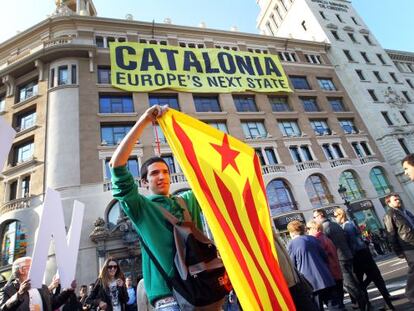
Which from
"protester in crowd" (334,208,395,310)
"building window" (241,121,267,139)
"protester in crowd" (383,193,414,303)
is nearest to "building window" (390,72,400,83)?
"building window" (241,121,267,139)

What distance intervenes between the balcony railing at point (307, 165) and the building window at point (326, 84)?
10279mm

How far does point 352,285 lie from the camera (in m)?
4.93

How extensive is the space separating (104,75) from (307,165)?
17400mm

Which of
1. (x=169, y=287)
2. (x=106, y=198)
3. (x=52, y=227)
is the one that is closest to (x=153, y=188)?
(x=169, y=287)

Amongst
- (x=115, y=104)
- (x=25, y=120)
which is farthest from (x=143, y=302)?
(x=25, y=120)

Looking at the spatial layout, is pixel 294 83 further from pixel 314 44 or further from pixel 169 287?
pixel 169 287

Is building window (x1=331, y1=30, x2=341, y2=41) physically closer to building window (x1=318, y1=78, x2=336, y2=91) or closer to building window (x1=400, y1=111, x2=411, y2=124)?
building window (x1=318, y1=78, x2=336, y2=91)

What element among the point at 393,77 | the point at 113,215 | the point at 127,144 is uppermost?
the point at 393,77

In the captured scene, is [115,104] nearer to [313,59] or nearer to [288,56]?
[288,56]

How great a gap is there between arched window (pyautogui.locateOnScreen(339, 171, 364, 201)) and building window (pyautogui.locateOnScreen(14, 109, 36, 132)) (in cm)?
2385

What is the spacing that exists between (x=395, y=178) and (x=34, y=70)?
3139 centimetres

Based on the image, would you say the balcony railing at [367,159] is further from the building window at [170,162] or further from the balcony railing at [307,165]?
the building window at [170,162]

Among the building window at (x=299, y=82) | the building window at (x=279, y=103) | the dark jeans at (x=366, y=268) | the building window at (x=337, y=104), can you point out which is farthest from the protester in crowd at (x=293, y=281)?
the building window at (x=337, y=104)

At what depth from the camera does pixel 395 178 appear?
23.9m
